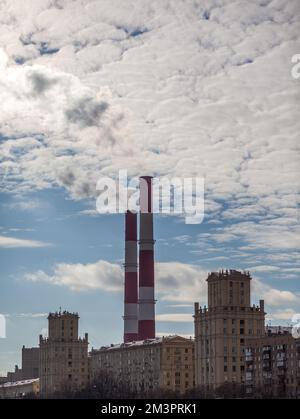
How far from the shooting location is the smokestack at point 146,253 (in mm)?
77125

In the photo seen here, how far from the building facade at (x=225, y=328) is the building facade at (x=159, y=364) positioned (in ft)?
13.0

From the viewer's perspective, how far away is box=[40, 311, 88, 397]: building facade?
9762 cm

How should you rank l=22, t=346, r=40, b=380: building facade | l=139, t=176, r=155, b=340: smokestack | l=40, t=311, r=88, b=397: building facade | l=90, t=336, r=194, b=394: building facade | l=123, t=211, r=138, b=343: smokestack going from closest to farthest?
l=139, t=176, r=155, b=340: smokestack < l=90, t=336, r=194, b=394: building facade < l=123, t=211, r=138, b=343: smokestack < l=40, t=311, r=88, b=397: building facade < l=22, t=346, r=40, b=380: building facade

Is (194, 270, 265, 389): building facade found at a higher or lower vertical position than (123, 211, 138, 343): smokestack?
lower

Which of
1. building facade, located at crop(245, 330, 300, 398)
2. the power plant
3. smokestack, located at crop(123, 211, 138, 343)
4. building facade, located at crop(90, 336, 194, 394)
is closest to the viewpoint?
building facade, located at crop(245, 330, 300, 398)

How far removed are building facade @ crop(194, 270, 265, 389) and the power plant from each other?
15.5 feet

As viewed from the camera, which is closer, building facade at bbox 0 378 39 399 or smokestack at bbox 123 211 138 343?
smokestack at bbox 123 211 138 343

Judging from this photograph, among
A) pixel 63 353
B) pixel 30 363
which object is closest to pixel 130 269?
pixel 63 353

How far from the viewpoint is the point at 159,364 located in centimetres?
8231

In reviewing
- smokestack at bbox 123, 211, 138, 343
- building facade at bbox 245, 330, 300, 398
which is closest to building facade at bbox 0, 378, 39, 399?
smokestack at bbox 123, 211, 138, 343

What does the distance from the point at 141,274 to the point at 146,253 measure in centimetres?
183

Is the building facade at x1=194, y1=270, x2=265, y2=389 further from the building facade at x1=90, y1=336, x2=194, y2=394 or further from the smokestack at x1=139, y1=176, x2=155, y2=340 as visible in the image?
the smokestack at x1=139, y1=176, x2=155, y2=340

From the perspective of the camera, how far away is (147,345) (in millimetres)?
79375
